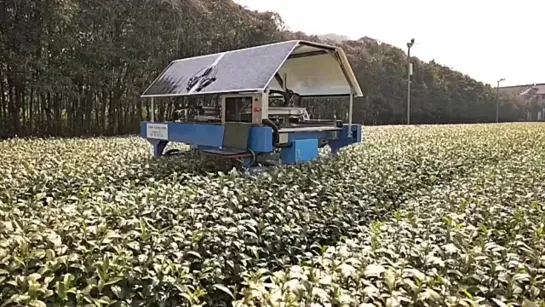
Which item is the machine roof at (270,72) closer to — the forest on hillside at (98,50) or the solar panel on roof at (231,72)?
the solar panel on roof at (231,72)

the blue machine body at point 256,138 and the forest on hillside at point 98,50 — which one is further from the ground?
the forest on hillside at point 98,50

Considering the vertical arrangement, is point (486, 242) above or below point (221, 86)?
below

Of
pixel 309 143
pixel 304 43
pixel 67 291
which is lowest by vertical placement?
pixel 67 291

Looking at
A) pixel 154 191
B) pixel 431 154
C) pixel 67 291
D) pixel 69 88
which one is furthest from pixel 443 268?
pixel 69 88

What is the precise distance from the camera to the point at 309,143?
472cm

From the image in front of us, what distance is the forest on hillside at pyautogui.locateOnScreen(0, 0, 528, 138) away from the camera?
342 inches

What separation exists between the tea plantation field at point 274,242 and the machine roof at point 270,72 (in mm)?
1440

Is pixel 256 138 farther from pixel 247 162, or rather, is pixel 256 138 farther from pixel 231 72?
pixel 231 72

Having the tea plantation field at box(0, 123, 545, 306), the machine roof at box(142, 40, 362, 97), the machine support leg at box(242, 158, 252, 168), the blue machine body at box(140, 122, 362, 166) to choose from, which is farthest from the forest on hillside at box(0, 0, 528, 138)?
the machine support leg at box(242, 158, 252, 168)

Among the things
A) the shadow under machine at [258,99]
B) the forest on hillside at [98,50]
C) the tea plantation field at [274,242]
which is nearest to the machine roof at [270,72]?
the shadow under machine at [258,99]

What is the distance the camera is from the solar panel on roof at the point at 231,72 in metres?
4.44

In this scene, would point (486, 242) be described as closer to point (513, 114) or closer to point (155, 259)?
point (155, 259)

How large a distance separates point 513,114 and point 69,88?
114 feet

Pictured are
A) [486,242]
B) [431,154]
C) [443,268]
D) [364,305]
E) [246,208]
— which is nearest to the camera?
[364,305]
